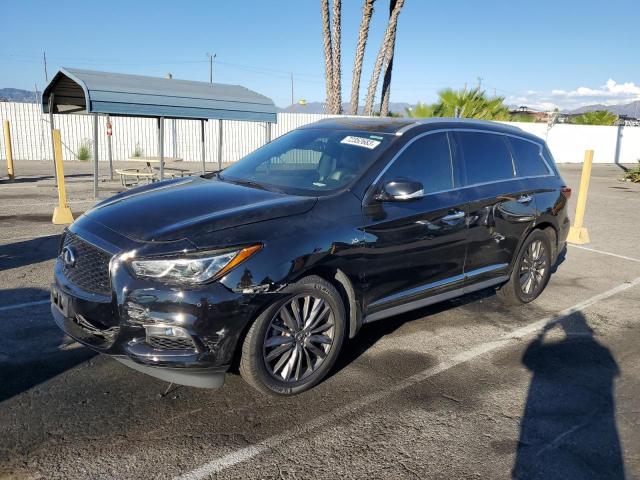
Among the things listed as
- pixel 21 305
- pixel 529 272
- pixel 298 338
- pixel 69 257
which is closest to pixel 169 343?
pixel 298 338

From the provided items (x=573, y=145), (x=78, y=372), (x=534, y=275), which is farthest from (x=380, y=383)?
(x=573, y=145)

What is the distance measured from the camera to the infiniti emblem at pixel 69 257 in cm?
356

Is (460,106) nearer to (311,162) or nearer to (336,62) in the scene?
(336,62)

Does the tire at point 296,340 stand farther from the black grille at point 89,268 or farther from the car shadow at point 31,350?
the car shadow at point 31,350

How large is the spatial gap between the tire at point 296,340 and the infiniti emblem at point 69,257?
4.08 ft

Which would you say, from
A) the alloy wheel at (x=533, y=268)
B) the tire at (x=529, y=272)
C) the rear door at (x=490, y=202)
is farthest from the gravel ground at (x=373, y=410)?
the rear door at (x=490, y=202)

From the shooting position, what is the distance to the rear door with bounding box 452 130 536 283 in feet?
15.9

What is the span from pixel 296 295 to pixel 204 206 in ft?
2.80

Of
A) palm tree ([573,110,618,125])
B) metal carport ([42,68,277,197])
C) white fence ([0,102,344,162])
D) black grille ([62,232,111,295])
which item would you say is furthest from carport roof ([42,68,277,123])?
palm tree ([573,110,618,125])

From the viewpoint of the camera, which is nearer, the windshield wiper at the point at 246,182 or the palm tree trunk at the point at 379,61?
the windshield wiper at the point at 246,182

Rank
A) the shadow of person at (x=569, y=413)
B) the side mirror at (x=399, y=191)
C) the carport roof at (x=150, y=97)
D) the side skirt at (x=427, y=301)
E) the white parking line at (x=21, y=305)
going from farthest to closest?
1. the carport roof at (x=150, y=97)
2. the white parking line at (x=21, y=305)
3. the side skirt at (x=427, y=301)
4. the side mirror at (x=399, y=191)
5. the shadow of person at (x=569, y=413)

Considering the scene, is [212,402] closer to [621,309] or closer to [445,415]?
[445,415]

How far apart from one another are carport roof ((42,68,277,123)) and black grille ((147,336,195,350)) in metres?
8.75

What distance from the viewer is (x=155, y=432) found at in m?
3.18
